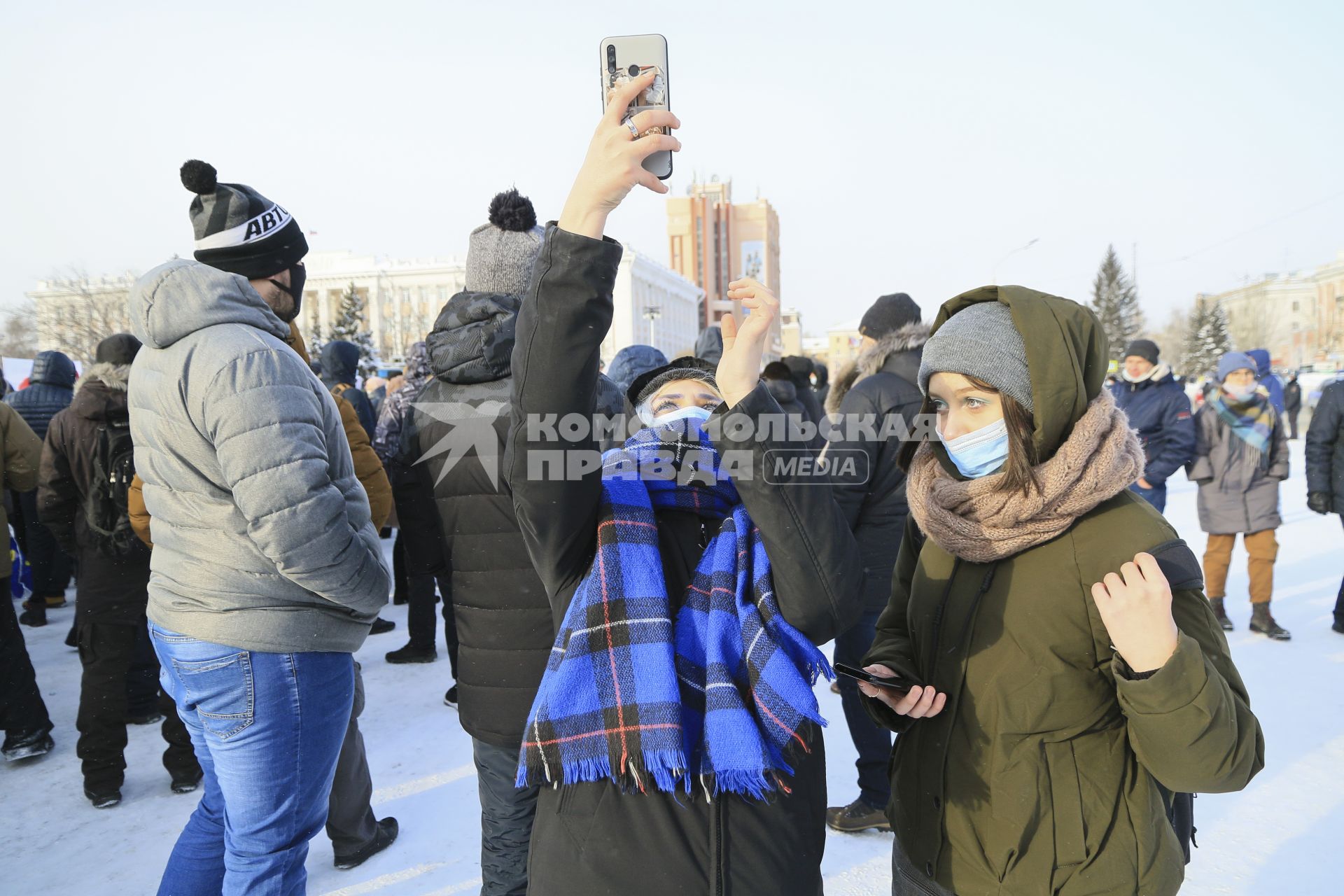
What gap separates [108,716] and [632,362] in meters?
2.83

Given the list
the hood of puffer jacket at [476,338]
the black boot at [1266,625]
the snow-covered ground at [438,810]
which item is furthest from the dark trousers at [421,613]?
the black boot at [1266,625]

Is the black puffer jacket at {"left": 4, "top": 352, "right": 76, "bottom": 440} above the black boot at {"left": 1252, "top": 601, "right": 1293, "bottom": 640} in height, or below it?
above

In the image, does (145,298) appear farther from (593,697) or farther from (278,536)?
(593,697)

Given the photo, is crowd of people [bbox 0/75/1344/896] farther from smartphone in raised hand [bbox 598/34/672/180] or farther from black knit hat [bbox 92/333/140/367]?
black knit hat [bbox 92/333/140/367]

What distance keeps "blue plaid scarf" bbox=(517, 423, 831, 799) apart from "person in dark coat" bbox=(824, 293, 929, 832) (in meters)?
1.71

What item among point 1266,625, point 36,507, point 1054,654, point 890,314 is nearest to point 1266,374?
point 1266,625

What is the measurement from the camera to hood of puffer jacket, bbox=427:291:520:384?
2.23 m

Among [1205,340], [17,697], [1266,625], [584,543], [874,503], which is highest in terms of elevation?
[1205,340]

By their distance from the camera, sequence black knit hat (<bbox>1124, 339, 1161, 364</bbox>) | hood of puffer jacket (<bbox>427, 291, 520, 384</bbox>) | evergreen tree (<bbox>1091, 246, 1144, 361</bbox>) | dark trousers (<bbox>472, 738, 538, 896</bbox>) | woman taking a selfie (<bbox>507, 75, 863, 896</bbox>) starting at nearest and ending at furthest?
woman taking a selfie (<bbox>507, 75, 863, 896</bbox>), dark trousers (<bbox>472, 738, 538, 896</bbox>), hood of puffer jacket (<bbox>427, 291, 520, 384</bbox>), black knit hat (<bbox>1124, 339, 1161, 364</bbox>), evergreen tree (<bbox>1091, 246, 1144, 361</bbox>)

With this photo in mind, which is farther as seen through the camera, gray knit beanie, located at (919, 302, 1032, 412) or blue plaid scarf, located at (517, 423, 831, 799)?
gray knit beanie, located at (919, 302, 1032, 412)

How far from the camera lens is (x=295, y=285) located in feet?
7.70

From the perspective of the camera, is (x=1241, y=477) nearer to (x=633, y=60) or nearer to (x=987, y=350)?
(x=987, y=350)

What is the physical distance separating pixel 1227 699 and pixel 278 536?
1910mm

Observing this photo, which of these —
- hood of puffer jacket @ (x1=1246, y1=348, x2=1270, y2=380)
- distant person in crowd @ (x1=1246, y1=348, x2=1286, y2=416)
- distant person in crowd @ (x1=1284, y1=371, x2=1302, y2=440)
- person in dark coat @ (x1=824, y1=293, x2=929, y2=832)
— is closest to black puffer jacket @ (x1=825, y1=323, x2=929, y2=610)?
person in dark coat @ (x1=824, y1=293, x2=929, y2=832)
